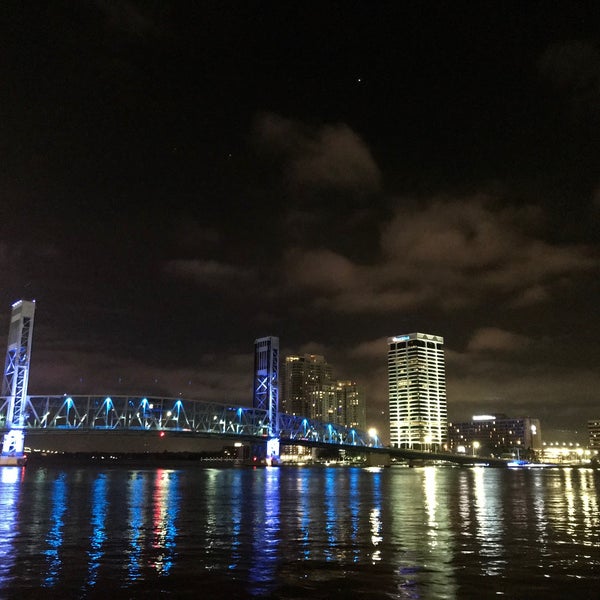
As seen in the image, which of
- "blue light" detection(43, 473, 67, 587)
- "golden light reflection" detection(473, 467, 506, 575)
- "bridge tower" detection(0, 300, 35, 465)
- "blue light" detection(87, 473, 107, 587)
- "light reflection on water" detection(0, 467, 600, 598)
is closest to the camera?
A: "light reflection on water" detection(0, 467, 600, 598)

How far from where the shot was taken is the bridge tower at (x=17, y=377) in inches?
6718

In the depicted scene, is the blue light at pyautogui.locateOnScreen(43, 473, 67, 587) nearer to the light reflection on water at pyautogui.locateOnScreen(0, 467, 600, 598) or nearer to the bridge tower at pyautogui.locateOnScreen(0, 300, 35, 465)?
the light reflection on water at pyautogui.locateOnScreen(0, 467, 600, 598)

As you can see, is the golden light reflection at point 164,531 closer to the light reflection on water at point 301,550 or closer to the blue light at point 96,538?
the light reflection on water at point 301,550

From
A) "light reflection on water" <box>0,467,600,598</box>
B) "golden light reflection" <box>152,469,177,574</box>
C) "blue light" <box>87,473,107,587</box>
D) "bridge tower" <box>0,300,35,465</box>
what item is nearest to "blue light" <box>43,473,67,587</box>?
"light reflection on water" <box>0,467,600,598</box>

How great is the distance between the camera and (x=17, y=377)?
177 metres

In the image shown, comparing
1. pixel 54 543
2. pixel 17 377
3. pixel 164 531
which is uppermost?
pixel 17 377

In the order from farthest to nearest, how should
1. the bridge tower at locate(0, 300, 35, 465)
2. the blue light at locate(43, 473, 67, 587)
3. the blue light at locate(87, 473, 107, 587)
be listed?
the bridge tower at locate(0, 300, 35, 465) → the blue light at locate(87, 473, 107, 587) → the blue light at locate(43, 473, 67, 587)

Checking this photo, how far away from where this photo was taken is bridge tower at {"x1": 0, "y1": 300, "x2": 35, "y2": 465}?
17062cm

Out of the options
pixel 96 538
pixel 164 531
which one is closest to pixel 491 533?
pixel 164 531

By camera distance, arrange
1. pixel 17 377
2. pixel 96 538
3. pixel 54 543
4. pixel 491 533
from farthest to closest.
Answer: pixel 17 377 < pixel 491 533 < pixel 96 538 < pixel 54 543

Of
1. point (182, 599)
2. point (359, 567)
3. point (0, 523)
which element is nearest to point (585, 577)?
point (359, 567)

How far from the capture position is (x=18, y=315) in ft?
594

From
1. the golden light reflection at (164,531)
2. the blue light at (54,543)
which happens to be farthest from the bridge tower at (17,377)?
the blue light at (54,543)

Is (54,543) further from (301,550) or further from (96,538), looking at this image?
(301,550)
